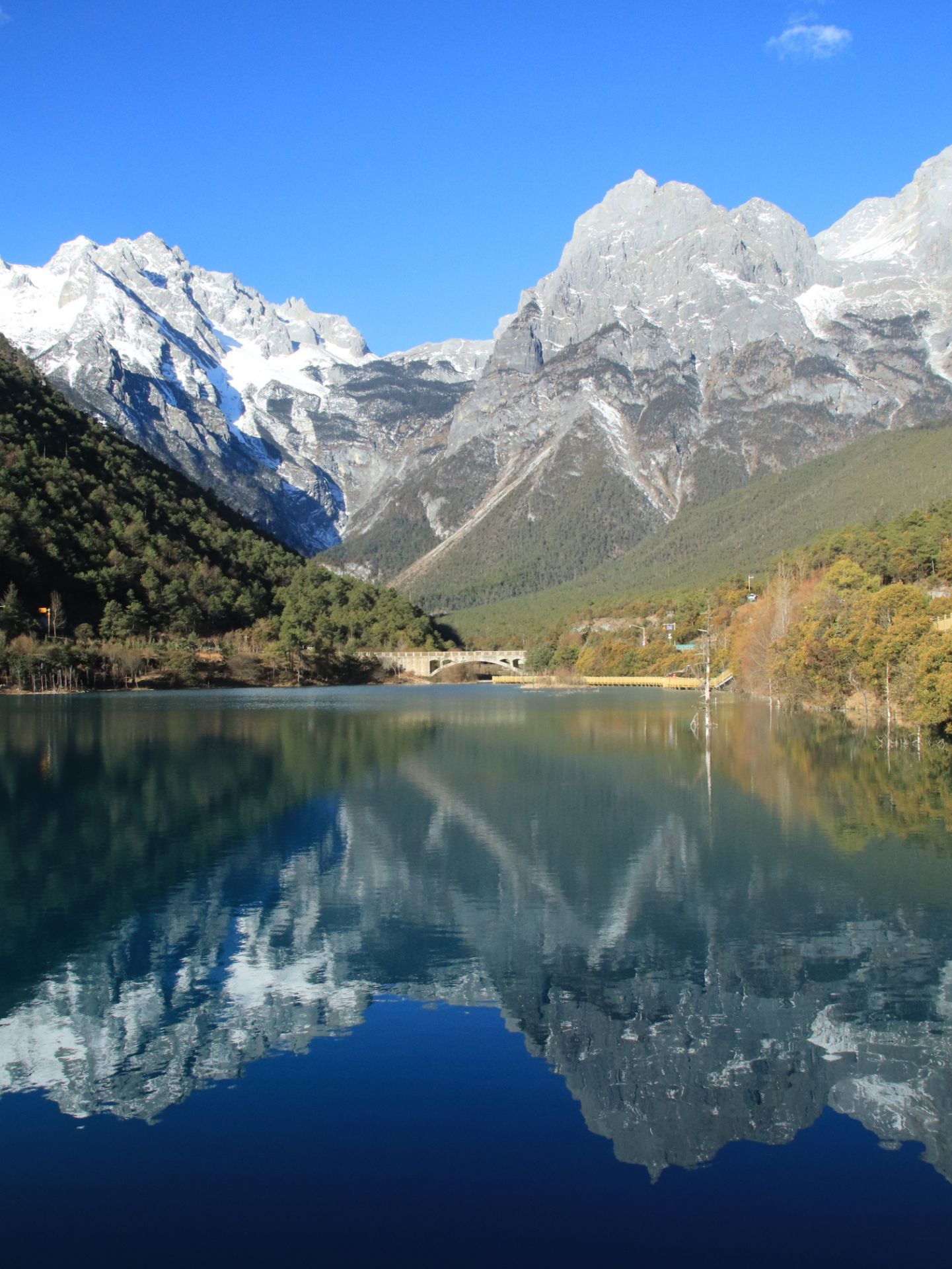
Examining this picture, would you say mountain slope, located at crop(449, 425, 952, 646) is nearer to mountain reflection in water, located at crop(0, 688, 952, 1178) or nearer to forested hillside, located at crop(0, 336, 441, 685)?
forested hillside, located at crop(0, 336, 441, 685)

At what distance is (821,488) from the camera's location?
19050cm

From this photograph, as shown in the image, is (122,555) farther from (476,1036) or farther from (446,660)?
(476,1036)

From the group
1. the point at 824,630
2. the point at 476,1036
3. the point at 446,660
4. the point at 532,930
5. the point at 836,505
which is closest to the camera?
the point at 476,1036

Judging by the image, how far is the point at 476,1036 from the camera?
1374cm

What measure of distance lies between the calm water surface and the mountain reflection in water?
0.07 meters

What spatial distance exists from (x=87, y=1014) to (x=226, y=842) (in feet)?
39.9

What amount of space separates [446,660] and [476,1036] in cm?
14745

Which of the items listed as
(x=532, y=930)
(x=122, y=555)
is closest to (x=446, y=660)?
(x=122, y=555)

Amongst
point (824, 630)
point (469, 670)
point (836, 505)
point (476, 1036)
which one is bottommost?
point (476, 1036)

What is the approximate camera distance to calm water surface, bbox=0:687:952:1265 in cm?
970

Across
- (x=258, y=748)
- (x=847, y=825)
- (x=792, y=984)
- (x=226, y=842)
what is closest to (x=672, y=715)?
(x=258, y=748)

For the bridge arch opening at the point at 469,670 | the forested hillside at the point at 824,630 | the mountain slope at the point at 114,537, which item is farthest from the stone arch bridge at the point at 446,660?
the mountain slope at the point at 114,537

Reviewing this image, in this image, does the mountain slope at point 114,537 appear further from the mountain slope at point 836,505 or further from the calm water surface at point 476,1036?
the calm water surface at point 476,1036

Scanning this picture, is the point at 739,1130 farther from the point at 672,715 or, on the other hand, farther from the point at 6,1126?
the point at 672,715
